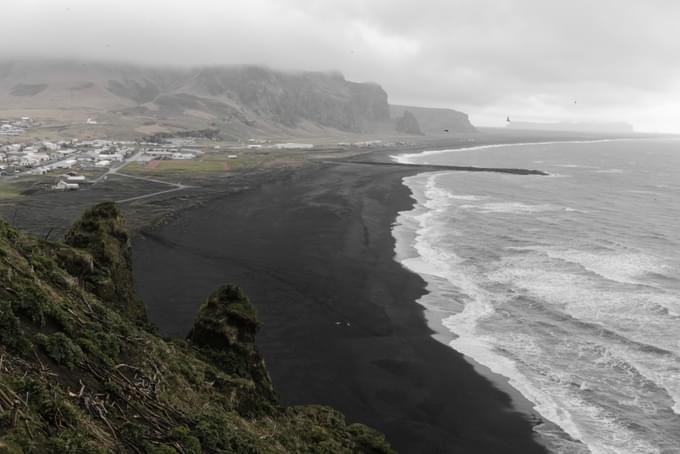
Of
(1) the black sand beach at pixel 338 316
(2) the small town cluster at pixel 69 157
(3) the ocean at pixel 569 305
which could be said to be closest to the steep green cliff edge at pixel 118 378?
(1) the black sand beach at pixel 338 316

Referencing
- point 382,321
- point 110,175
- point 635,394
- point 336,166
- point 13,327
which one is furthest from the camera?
point 336,166

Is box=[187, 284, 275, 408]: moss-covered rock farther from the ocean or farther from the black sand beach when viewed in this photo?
the ocean

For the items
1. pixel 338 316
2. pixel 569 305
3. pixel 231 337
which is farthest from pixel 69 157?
pixel 569 305

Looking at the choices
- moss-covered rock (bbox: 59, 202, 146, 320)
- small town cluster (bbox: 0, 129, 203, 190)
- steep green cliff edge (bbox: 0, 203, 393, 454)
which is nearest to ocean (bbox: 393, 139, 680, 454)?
steep green cliff edge (bbox: 0, 203, 393, 454)

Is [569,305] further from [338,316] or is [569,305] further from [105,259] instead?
[105,259]

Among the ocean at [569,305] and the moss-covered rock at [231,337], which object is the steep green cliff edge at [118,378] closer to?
the moss-covered rock at [231,337]

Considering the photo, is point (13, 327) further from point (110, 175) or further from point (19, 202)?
point (110, 175)

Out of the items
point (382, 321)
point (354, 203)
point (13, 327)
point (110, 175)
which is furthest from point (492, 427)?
point (110, 175)
